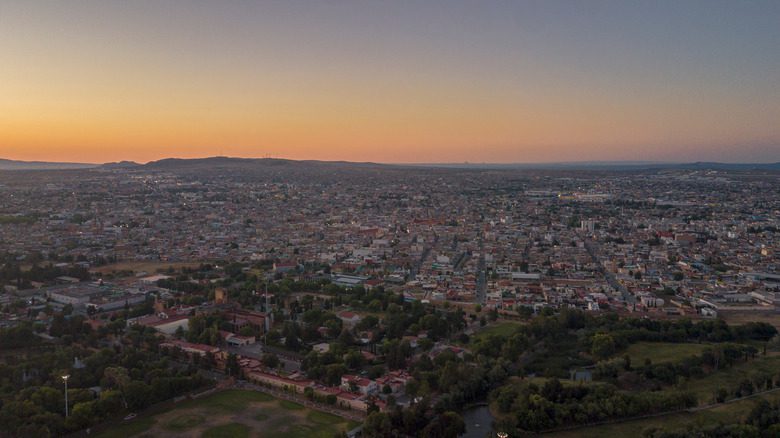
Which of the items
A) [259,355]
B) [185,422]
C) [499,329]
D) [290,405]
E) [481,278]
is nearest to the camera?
[185,422]

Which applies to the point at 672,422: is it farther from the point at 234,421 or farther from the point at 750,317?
the point at 750,317

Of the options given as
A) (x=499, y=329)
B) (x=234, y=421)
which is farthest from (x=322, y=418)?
(x=499, y=329)

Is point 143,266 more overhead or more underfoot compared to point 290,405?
more overhead

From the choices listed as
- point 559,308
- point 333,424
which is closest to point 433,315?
point 559,308

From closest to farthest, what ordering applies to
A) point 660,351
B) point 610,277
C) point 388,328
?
point 660,351 → point 388,328 → point 610,277

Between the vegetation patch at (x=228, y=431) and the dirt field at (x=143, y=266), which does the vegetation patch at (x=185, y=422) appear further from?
the dirt field at (x=143, y=266)

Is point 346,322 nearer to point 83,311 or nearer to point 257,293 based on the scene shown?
point 257,293

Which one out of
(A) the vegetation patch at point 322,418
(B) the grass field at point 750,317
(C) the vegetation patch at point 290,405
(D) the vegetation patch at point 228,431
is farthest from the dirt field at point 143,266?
(B) the grass field at point 750,317

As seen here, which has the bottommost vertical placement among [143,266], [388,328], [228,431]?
[228,431]
